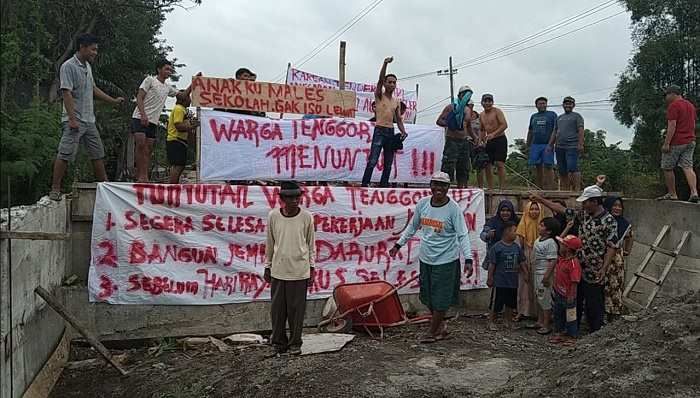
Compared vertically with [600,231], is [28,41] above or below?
above

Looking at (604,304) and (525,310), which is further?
(525,310)

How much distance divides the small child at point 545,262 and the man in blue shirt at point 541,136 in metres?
2.70

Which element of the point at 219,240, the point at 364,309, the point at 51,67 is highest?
the point at 51,67

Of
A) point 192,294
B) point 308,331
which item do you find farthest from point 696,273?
point 192,294

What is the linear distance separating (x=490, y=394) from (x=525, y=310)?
10.4ft

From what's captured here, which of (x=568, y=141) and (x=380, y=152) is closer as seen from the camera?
(x=380, y=152)

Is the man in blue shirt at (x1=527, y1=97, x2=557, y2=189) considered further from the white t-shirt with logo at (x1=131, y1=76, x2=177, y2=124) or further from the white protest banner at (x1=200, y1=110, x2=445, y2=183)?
the white t-shirt with logo at (x1=131, y1=76, x2=177, y2=124)

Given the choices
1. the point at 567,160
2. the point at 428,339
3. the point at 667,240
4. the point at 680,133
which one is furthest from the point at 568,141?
the point at 428,339

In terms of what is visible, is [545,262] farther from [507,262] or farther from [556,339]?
[556,339]

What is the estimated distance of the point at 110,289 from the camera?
7051 millimetres

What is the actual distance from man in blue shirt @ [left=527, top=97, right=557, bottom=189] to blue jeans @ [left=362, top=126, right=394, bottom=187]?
97.8 inches

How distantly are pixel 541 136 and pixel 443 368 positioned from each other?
5.19 metres

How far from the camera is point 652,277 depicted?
28.9ft

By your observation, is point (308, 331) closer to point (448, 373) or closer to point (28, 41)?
point (448, 373)
